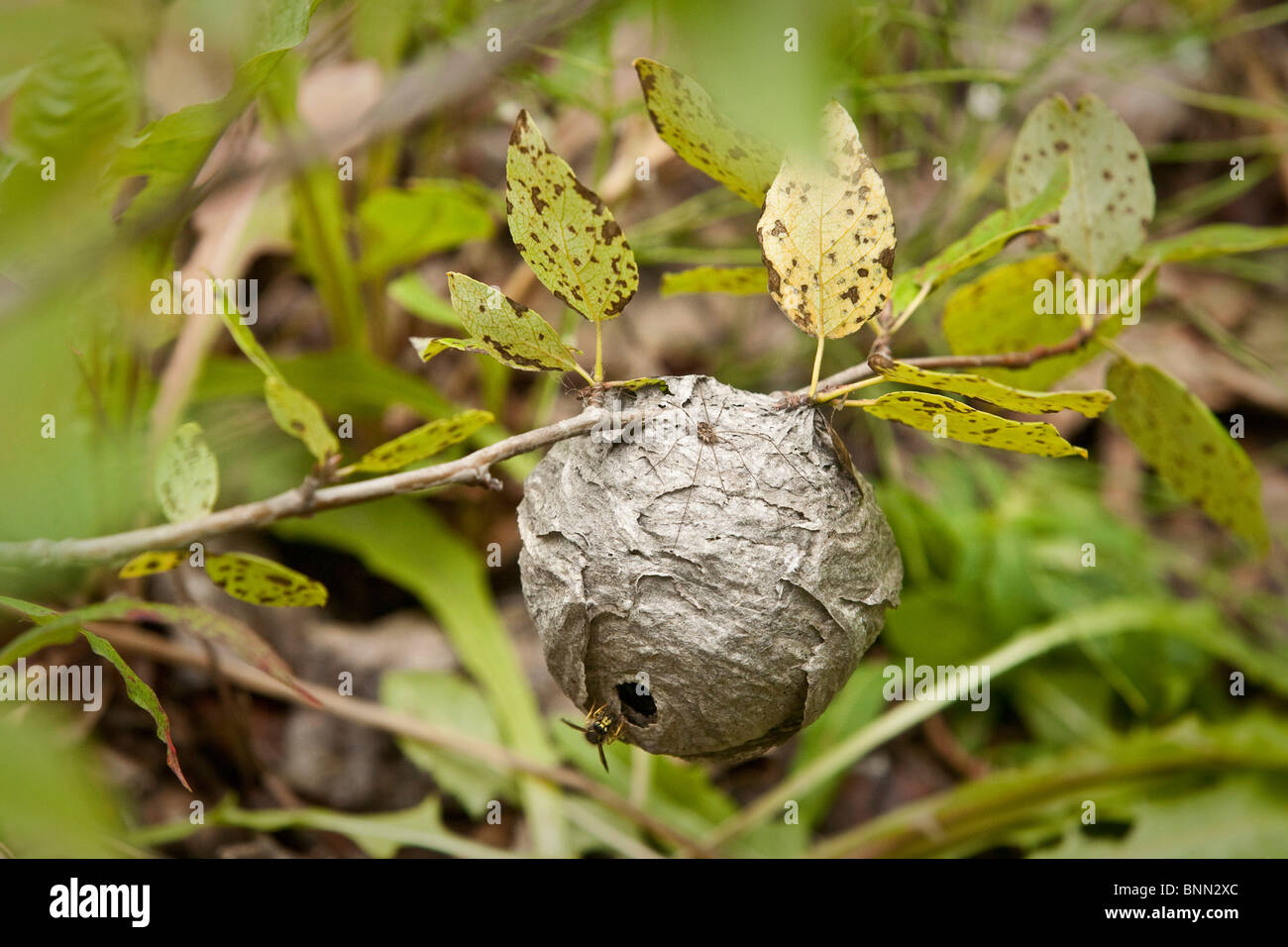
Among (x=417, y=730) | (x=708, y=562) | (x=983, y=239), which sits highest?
(x=983, y=239)

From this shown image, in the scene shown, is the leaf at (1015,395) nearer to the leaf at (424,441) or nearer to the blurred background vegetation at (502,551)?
the leaf at (424,441)

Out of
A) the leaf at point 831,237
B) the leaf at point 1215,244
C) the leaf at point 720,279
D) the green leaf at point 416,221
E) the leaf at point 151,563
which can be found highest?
the green leaf at point 416,221

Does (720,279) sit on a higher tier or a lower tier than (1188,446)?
higher

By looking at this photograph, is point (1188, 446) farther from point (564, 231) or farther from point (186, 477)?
point (186, 477)

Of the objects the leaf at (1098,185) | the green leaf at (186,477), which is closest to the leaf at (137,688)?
the green leaf at (186,477)

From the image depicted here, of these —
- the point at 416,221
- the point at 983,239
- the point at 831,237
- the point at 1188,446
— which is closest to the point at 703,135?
the point at 831,237

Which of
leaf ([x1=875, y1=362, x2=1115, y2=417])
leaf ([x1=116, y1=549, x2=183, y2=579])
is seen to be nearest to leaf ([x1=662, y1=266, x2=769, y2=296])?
leaf ([x1=875, y1=362, x2=1115, y2=417])
